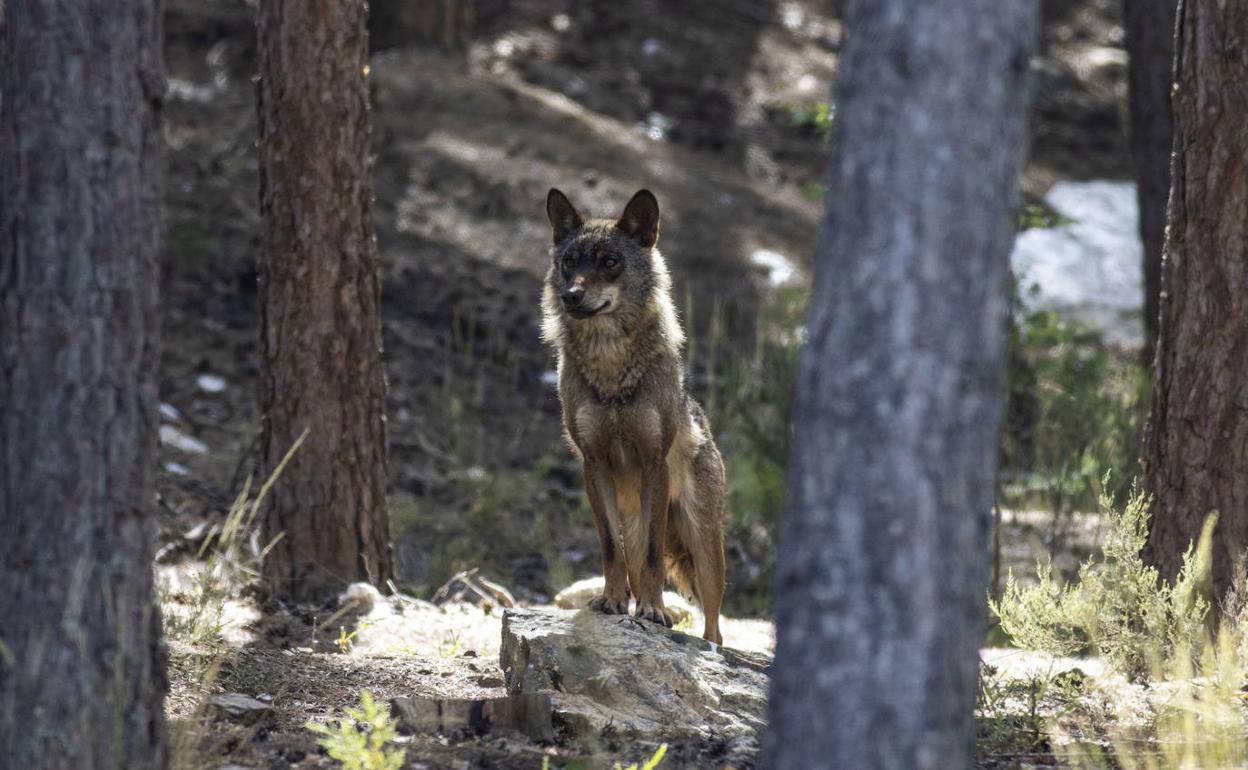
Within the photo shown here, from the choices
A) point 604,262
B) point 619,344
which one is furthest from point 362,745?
point 604,262

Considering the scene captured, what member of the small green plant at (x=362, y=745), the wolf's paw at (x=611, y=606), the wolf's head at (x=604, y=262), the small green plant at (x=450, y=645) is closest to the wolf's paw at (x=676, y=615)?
the wolf's paw at (x=611, y=606)

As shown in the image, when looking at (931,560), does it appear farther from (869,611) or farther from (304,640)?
(304,640)

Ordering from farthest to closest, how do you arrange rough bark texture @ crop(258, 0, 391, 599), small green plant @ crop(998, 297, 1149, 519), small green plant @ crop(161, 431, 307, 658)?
small green plant @ crop(998, 297, 1149, 519), rough bark texture @ crop(258, 0, 391, 599), small green plant @ crop(161, 431, 307, 658)

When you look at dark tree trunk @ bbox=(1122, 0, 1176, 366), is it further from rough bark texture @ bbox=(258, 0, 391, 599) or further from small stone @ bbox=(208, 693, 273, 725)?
small stone @ bbox=(208, 693, 273, 725)

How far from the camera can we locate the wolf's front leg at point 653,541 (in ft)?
20.8

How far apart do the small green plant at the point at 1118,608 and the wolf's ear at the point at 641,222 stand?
7.80ft

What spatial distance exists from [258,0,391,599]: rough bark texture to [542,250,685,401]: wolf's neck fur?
142 cm

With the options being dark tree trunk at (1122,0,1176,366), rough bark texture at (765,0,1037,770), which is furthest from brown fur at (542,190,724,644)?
dark tree trunk at (1122,0,1176,366)

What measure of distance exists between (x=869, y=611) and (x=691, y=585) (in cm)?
393

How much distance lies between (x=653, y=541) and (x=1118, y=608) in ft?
6.66

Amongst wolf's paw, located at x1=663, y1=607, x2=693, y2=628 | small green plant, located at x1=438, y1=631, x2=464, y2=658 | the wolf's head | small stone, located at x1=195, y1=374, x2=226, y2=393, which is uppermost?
the wolf's head

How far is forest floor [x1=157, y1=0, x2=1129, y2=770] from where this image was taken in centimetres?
682

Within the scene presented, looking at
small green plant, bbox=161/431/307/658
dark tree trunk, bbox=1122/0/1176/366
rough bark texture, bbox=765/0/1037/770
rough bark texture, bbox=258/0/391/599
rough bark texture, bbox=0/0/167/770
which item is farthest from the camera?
dark tree trunk, bbox=1122/0/1176/366

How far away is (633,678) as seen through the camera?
18.1 feet
